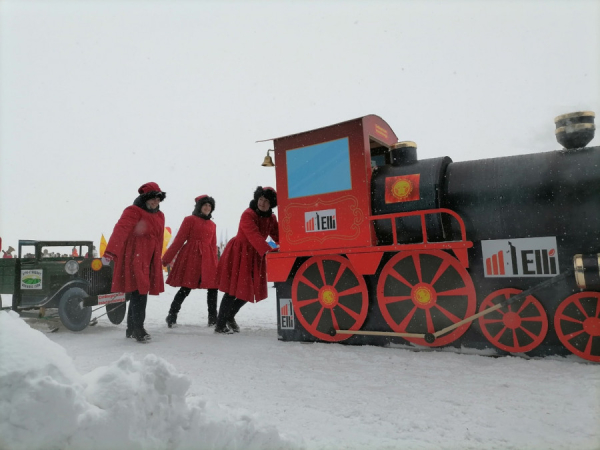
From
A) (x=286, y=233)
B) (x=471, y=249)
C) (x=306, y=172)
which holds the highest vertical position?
(x=306, y=172)

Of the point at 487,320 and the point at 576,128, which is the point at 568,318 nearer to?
the point at 487,320

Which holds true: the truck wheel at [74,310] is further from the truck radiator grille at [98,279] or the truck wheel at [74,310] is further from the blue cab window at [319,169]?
the blue cab window at [319,169]

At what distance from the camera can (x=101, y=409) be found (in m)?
1.62

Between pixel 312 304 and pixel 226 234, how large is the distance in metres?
33.8

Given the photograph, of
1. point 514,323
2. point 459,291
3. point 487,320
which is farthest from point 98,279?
point 514,323

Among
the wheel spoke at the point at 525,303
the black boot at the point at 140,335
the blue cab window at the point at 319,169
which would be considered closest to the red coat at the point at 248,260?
the blue cab window at the point at 319,169

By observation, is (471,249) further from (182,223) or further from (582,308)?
(182,223)

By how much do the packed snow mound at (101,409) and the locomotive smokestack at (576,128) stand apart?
137 inches

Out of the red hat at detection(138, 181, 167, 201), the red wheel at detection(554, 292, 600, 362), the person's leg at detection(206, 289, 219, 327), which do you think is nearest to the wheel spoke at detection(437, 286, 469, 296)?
the red wheel at detection(554, 292, 600, 362)

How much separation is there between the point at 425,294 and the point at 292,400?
1937 millimetres

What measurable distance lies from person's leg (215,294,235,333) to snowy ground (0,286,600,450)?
129cm

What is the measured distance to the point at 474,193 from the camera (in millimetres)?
3863

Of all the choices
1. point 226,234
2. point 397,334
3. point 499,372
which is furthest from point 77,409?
point 226,234

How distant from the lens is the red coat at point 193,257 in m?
5.81
